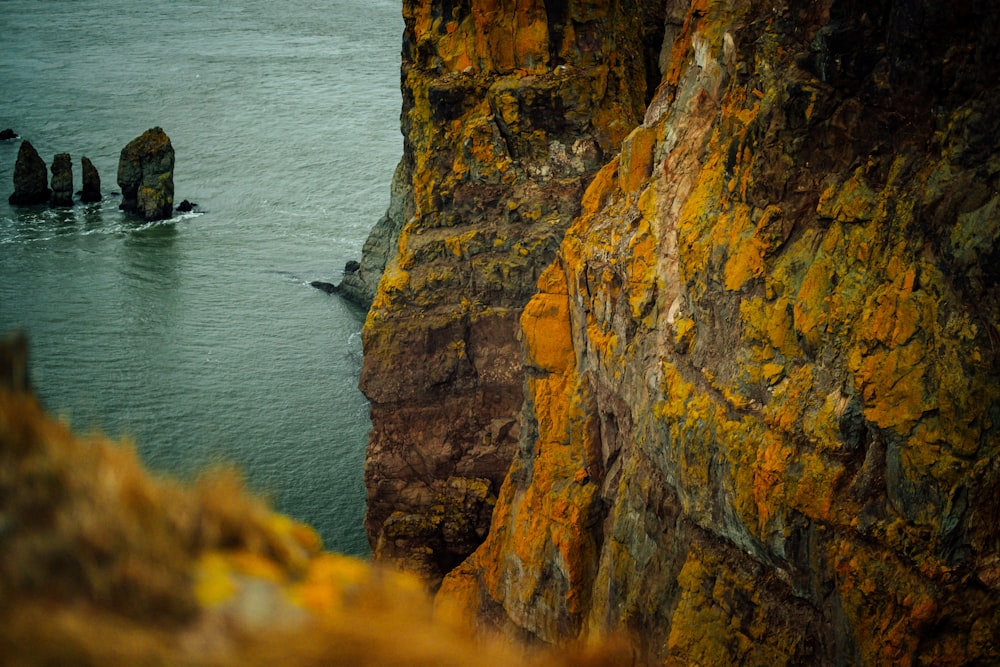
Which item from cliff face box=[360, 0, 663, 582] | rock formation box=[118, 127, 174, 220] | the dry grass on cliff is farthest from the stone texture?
the dry grass on cliff

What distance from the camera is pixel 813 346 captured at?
40.3ft

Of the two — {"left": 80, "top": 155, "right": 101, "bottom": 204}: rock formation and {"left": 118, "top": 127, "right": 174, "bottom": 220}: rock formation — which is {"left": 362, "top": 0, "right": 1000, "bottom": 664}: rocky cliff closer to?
{"left": 118, "top": 127, "right": 174, "bottom": 220}: rock formation

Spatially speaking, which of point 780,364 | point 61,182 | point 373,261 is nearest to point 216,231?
point 61,182

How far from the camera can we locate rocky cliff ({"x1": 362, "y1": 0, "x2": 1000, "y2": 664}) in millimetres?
10820

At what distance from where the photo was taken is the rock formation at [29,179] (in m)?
70.7

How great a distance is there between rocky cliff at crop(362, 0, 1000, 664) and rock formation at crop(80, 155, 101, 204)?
5725 cm

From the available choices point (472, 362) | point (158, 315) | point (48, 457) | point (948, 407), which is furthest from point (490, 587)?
point (158, 315)

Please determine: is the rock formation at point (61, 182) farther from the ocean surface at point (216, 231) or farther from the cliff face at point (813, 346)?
the cliff face at point (813, 346)

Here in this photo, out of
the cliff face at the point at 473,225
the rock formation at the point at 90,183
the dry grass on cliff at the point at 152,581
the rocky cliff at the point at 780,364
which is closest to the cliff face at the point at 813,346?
the rocky cliff at the point at 780,364

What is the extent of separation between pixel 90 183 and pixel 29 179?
4.20 meters

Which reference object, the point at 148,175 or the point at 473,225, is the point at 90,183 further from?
the point at 473,225

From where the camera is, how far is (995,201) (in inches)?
410

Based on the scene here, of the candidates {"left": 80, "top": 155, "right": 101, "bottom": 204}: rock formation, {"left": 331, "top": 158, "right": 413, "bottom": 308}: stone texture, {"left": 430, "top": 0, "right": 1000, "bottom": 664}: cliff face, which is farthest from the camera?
{"left": 80, "top": 155, "right": 101, "bottom": 204}: rock formation

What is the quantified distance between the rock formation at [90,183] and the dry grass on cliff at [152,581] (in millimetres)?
72434
